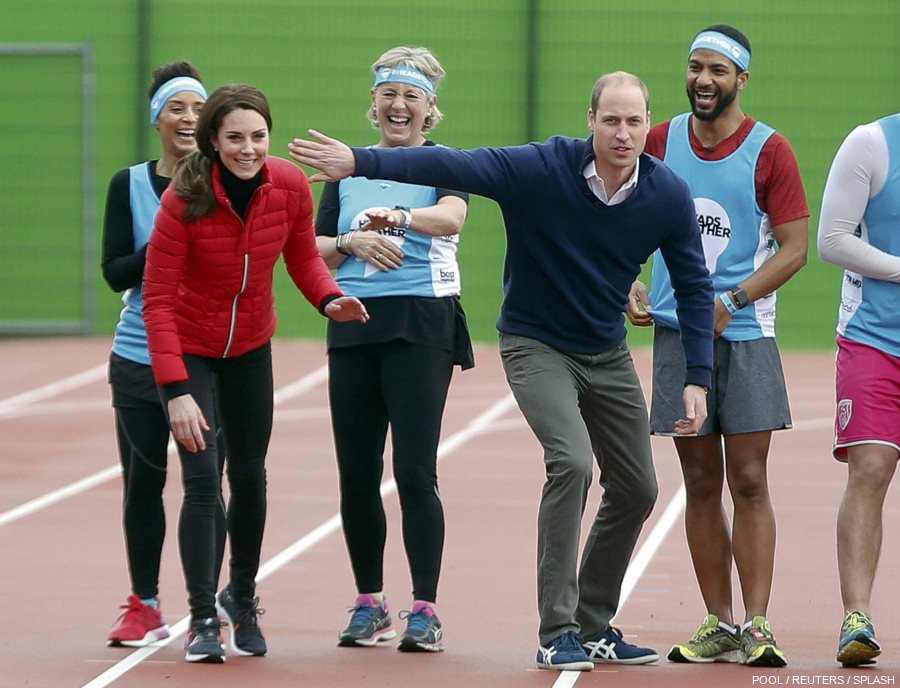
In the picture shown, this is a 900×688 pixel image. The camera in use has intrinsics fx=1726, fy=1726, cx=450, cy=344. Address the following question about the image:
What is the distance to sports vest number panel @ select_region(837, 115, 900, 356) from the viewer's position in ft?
19.5

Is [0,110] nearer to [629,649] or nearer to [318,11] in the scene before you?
[318,11]

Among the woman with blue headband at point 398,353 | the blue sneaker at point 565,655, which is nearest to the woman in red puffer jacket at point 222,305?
the woman with blue headband at point 398,353

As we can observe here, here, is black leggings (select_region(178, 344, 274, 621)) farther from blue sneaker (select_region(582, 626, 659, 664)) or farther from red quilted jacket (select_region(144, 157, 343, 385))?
blue sneaker (select_region(582, 626, 659, 664))

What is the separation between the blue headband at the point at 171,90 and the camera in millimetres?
6246

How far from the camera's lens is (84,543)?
28.0 feet

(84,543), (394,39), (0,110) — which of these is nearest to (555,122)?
(394,39)

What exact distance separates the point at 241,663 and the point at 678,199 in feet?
7.09

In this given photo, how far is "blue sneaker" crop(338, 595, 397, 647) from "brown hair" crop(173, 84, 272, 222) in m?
1.60

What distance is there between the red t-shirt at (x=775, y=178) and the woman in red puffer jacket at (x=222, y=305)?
4.71 feet

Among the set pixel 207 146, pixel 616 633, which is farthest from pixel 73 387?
pixel 616 633

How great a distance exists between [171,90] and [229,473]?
1405mm

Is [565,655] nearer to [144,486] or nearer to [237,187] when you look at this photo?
[144,486]

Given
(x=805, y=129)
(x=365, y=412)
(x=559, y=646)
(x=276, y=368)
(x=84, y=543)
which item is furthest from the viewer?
(x=805, y=129)

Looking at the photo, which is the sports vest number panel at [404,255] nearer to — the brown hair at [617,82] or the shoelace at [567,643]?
the brown hair at [617,82]
